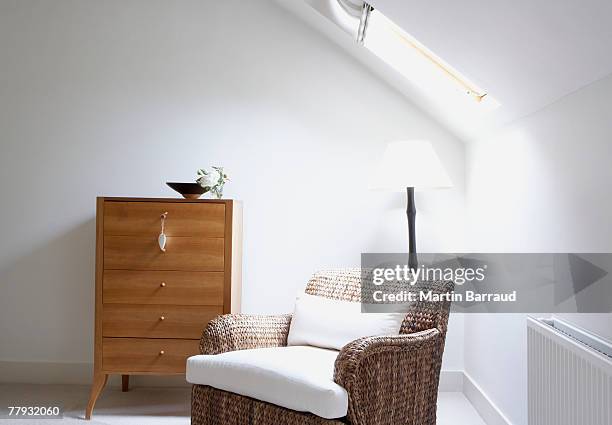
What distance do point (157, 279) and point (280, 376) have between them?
1154 mm

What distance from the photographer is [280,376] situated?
2721 millimetres

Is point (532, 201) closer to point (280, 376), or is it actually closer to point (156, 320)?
point (280, 376)

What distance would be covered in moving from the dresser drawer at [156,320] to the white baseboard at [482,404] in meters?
1.30

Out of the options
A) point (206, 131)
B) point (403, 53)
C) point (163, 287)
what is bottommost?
point (163, 287)

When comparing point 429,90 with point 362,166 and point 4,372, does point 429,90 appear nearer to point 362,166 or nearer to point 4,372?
point 362,166

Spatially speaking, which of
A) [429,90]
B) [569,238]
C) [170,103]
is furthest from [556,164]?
[170,103]

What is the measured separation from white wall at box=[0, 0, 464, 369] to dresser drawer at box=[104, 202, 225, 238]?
0.61 meters

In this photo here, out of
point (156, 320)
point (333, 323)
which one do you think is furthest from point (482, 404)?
point (156, 320)

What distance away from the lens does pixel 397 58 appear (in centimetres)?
372

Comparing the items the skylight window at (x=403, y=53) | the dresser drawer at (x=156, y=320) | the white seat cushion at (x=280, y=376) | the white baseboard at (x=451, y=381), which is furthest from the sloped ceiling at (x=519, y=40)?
the white baseboard at (x=451, y=381)

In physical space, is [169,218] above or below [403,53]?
below

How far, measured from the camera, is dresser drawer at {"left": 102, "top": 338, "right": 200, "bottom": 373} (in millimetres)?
3662

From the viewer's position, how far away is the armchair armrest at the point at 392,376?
2631mm

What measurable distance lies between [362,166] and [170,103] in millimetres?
1098
